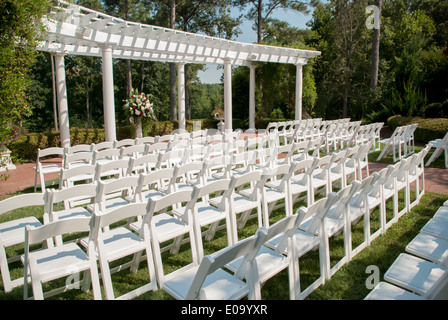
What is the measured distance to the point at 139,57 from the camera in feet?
42.9

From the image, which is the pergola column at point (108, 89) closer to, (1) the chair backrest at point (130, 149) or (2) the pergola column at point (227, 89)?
(1) the chair backrest at point (130, 149)

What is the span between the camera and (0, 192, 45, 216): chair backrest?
9.27 feet

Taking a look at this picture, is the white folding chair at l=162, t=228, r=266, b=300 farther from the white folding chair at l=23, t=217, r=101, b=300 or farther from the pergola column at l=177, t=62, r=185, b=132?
the pergola column at l=177, t=62, r=185, b=132

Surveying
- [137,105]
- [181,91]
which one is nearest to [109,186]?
[137,105]

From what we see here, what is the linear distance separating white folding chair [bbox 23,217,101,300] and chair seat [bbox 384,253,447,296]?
212cm

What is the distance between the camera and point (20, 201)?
9.62 ft

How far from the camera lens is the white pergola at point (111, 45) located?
824cm

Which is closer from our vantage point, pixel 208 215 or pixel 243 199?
pixel 208 215

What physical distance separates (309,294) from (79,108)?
32871mm

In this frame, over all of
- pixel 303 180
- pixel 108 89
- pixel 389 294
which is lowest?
pixel 389 294

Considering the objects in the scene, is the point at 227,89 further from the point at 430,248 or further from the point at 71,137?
the point at 430,248

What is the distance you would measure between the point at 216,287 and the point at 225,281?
0.10m

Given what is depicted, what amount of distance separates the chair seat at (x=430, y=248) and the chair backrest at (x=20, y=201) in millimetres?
3183
